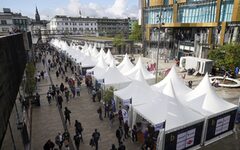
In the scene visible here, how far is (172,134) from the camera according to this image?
914 cm

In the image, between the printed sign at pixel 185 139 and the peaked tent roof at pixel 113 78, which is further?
the peaked tent roof at pixel 113 78

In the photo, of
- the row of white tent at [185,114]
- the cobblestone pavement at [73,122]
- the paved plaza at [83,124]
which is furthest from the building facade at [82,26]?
the row of white tent at [185,114]

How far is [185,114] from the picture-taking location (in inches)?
389

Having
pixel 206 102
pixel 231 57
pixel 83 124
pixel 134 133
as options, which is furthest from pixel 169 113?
pixel 231 57

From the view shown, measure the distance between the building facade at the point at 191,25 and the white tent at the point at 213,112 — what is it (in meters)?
12.9

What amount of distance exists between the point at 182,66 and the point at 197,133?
21.6 m

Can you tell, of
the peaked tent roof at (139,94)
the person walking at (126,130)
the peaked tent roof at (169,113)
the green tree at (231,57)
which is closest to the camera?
the peaked tent roof at (169,113)

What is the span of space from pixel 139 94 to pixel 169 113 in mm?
3001

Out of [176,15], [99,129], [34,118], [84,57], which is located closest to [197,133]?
[99,129]

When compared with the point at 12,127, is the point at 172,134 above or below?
below

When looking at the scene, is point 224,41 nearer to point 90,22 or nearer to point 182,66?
point 182,66

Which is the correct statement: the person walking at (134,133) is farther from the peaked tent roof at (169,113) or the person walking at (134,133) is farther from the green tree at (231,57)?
the green tree at (231,57)

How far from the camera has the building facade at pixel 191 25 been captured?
29672 millimetres

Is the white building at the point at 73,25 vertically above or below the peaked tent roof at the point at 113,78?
above
